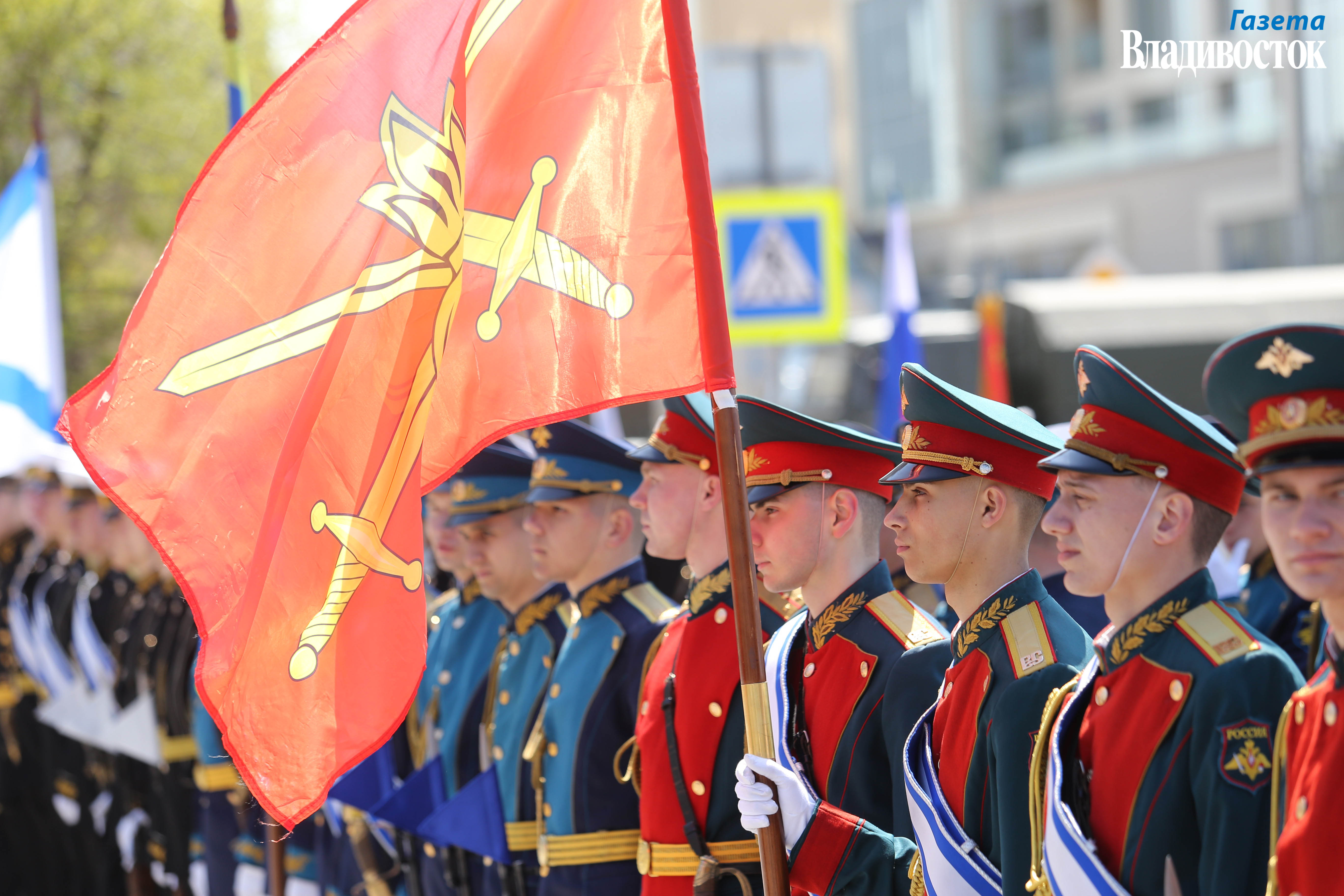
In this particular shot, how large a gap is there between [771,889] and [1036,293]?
1372 centimetres

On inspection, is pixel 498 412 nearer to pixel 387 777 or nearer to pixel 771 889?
pixel 771 889

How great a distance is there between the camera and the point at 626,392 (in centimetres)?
333

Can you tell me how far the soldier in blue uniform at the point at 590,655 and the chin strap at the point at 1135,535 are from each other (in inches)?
76.4

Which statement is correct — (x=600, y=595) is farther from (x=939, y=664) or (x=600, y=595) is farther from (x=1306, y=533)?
(x=1306, y=533)

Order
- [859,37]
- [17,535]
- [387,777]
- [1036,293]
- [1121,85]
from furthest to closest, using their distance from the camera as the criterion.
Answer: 1. [859,37]
2. [1121,85]
3. [1036,293]
4. [17,535]
5. [387,777]

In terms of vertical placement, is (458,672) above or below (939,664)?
below

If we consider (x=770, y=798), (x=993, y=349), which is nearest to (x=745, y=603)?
(x=770, y=798)

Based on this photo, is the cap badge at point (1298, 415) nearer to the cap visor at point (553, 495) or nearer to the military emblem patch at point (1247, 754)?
the military emblem patch at point (1247, 754)

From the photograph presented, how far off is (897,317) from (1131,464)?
26.3 ft

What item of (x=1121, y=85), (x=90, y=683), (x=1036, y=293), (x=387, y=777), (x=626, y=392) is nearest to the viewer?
(x=626, y=392)

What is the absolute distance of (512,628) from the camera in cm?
557

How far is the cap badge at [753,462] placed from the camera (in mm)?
4012

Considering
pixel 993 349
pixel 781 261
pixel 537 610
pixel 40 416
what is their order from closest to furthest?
pixel 537 610 → pixel 40 416 → pixel 781 261 → pixel 993 349

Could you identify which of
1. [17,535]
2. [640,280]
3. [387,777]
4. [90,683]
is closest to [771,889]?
[640,280]
